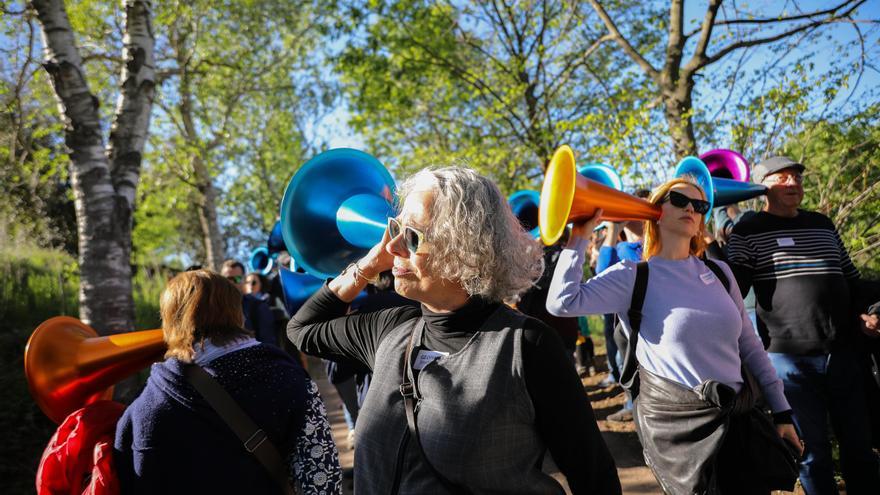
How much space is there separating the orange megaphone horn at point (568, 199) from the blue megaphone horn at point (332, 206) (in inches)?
21.7

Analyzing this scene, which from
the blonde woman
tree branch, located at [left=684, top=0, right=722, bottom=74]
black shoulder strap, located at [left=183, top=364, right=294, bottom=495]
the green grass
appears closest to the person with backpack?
the blonde woman

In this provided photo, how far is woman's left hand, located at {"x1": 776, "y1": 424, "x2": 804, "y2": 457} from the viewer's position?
2.05 metres

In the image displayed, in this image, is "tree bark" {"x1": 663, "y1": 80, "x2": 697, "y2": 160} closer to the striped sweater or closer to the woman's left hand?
the striped sweater

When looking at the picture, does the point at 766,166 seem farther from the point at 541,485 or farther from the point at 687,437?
the point at 541,485

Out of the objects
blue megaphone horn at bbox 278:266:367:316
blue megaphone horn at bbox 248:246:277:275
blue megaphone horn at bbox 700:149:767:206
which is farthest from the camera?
blue megaphone horn at bbox 248:246:277:275

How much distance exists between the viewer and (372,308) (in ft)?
10.2

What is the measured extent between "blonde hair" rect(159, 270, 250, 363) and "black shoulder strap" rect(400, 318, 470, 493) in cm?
80

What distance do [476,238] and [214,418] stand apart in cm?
103

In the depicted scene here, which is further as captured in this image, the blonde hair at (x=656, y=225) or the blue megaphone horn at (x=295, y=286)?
the blue megaphone horn at (x=295, y=286)

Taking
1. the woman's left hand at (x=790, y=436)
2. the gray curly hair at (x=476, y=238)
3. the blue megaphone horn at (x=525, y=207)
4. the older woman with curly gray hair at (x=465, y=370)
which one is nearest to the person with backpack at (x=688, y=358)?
the woman's left hand at (x=790, y=436)

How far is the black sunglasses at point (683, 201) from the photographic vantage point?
7.30ft

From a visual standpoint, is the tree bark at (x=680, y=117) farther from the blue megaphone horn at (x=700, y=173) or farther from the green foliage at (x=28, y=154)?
the green foliage at (x=28, y=154)

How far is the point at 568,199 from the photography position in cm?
183

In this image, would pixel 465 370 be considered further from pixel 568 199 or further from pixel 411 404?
pixel 568 199
